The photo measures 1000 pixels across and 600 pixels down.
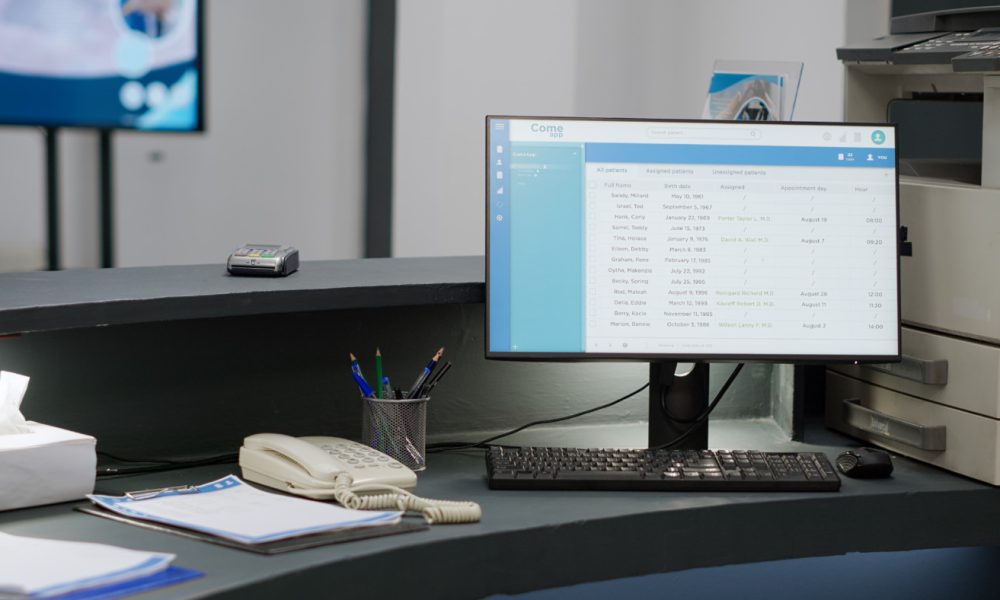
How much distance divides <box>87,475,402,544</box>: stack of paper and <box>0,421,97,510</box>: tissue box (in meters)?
0.03

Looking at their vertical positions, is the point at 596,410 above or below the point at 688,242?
below

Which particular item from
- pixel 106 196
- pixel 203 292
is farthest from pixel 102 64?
pixel 203 292

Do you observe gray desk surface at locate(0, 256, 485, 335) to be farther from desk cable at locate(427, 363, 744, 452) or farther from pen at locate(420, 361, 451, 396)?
desk cable at locate(427, 363, 744, 452)

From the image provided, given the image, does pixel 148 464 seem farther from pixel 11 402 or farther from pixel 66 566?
pixel 66 566

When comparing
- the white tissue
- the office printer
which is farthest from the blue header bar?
the white tissue

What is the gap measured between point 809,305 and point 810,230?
96 mm

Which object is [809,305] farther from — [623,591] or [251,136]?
[251,136]

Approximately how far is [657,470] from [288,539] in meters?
0.48

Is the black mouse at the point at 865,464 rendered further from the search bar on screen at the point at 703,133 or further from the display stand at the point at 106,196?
the display stand at the point at 106,196

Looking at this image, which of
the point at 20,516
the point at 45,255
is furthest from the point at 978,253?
the point at 45,255

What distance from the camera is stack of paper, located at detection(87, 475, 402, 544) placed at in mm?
1165

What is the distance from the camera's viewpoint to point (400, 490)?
4.29ft

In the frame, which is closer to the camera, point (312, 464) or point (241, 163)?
point (312, 464)

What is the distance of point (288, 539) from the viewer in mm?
1153
